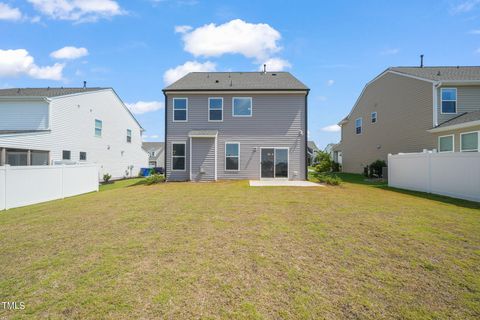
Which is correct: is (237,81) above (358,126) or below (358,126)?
above

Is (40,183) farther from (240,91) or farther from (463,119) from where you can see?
(463,119)

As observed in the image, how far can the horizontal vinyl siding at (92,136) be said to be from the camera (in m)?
15.4

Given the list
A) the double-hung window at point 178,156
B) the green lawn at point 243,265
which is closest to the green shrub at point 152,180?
the double-hung window at point 178,156

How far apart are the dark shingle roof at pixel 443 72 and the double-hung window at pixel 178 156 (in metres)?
17.2

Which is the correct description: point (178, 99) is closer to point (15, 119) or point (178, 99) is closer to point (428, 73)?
point (15, 119)

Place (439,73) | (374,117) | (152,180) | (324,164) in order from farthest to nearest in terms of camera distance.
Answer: (324,164)
(374,117)
(439,73)
(152,180)

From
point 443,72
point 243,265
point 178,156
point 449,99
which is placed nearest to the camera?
Answer: point 243,265

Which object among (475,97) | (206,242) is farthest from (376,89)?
(206,242)

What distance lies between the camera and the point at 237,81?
55.8ft

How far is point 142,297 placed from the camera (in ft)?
9.46

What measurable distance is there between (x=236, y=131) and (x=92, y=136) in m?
12.9

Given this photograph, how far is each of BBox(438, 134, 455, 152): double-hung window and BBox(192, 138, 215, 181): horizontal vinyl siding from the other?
1431 cm

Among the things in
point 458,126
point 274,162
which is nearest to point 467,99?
point 458,126

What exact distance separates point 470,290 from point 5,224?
378 inches
